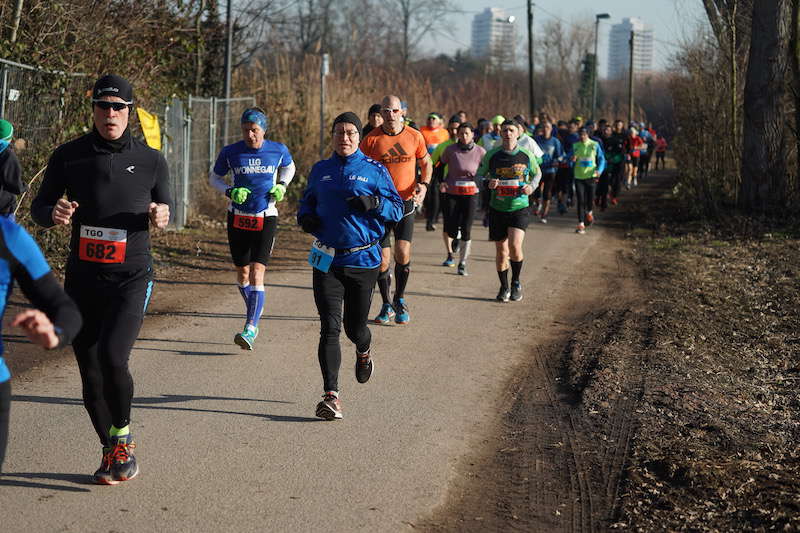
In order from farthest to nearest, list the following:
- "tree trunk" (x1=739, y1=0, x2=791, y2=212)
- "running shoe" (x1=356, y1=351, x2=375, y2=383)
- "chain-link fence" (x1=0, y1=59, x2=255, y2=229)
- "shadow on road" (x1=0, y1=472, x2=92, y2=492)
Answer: "tree trunk" (x1=739, y1=0, x2=791, y2=212), "chain-link fence" (x1=0, y1=59, x2=255, y2=229), "running shoe" (x1=356, y1=351, x2=375, y2=383), "shadow on road" (x1=0, y1=472, x2=92, y2=492)

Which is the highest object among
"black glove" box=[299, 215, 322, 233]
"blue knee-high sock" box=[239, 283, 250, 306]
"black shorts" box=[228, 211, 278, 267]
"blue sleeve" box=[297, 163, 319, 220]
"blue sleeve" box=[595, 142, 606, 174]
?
"blue sleeve" box=[595, 142, 606, 174]

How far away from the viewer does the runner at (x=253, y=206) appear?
8.77m

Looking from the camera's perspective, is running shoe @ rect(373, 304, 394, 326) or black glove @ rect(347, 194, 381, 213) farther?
running shoe @ rect(373, 304, 394, 326)

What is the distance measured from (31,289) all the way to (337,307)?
304 centimetres

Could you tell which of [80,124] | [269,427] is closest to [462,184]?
[80,124]

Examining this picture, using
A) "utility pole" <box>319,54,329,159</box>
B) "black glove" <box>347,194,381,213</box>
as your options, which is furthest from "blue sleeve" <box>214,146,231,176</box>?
"utility pole" <box>319,54,329,159</box>

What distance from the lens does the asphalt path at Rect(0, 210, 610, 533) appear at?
194 inches

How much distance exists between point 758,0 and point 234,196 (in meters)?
13.2

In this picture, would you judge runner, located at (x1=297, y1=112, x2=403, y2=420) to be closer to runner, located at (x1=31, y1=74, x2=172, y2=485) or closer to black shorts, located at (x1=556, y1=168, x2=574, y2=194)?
runner, located at (x1=31, y1=74, x2=172, y2=485)

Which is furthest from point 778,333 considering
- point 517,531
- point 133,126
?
point 133,126

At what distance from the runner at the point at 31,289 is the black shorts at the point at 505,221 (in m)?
7.94

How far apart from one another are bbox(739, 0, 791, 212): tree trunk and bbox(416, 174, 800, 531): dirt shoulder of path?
686 centimetres

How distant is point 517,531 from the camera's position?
4.84 m

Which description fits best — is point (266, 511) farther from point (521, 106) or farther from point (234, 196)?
point (521, 106)
